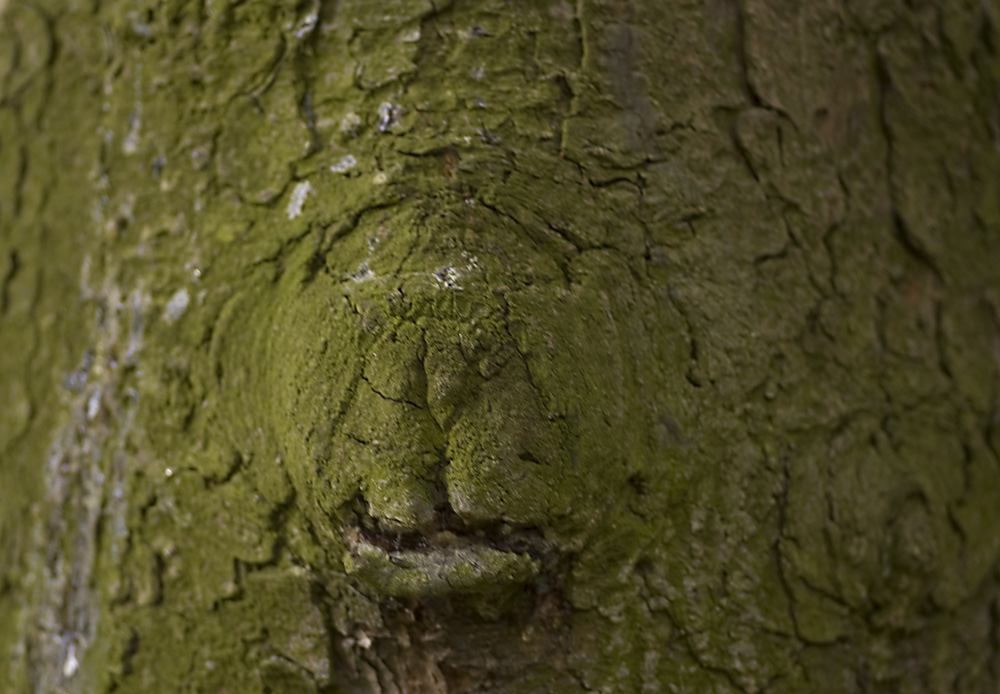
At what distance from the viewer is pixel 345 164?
0.91 meters

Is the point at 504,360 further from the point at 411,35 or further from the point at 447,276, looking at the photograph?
the point at 411,35

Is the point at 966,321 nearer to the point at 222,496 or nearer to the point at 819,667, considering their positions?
the point at 819,667

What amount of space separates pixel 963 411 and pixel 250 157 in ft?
3.29

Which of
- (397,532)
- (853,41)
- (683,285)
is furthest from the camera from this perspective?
(853,41)

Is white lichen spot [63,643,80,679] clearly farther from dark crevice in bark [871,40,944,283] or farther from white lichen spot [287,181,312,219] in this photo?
dark crevice in bark [871,40,944,283]

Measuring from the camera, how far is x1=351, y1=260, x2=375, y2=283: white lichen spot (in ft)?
2.79

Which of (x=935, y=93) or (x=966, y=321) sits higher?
(x=935, y=93)

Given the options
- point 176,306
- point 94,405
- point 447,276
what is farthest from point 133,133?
point 447,276

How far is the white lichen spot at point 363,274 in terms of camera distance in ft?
2.79

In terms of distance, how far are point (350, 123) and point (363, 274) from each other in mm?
194

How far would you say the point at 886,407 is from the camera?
1022 millimetres

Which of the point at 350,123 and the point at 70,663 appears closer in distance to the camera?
the point at 350,123

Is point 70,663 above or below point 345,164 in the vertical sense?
below

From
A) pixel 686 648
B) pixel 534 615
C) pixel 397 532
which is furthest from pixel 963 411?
pixel 397 532
